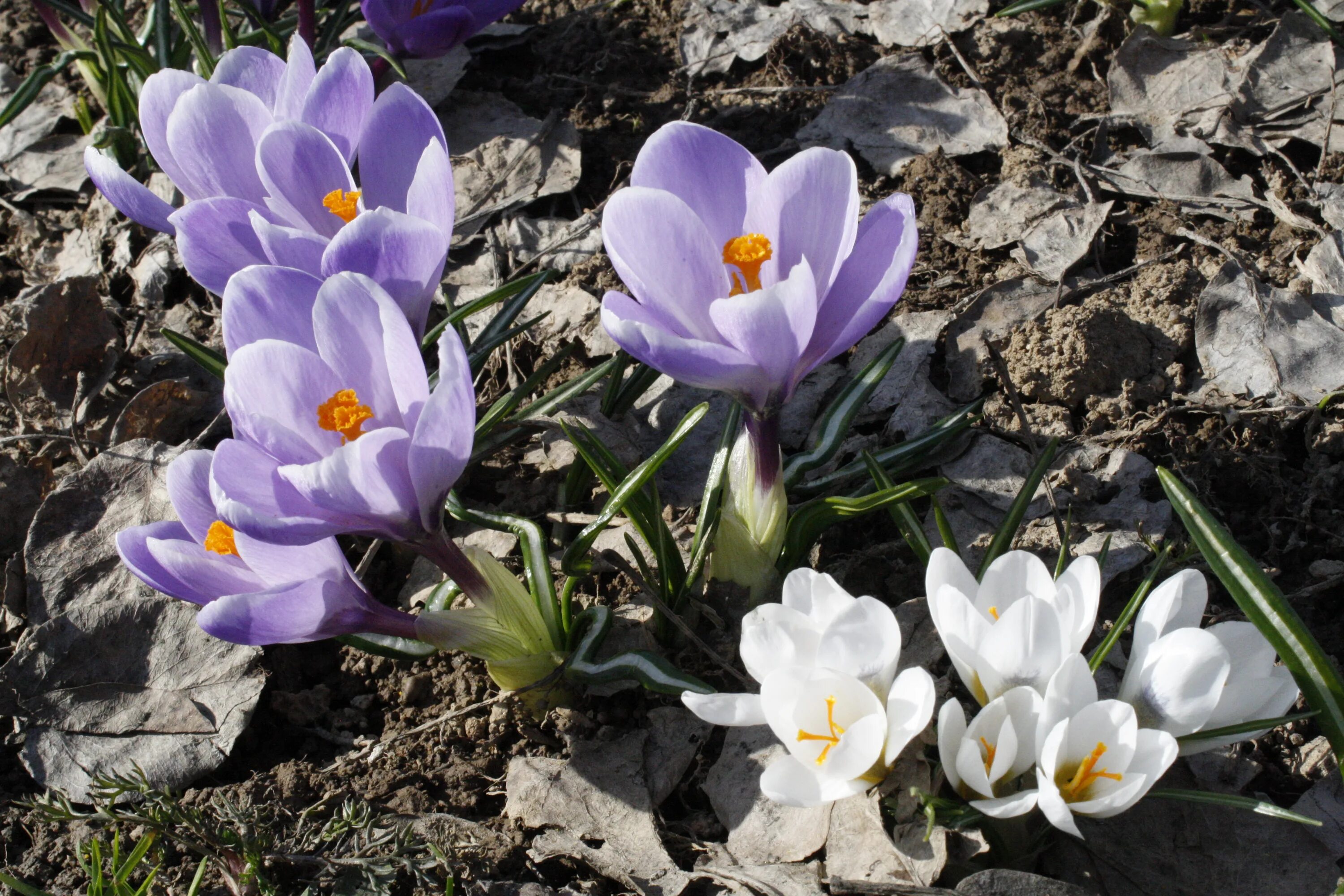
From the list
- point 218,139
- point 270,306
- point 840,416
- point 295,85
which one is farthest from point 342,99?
point 840,416

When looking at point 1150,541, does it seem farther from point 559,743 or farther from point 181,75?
point 181,75

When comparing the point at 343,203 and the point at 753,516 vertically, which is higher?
the point at 343,203

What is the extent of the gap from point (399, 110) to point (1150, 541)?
151 centimetres

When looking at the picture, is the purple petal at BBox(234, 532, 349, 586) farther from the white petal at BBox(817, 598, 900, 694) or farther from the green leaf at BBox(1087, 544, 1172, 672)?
the green leaf at BBox(1087, 544, 1172, 672)

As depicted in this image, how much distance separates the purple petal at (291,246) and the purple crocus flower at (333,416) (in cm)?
19

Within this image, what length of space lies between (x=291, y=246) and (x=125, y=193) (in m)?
0.44

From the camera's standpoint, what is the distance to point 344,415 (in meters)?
1.40

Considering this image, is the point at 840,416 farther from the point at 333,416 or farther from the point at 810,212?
the point at 333,416

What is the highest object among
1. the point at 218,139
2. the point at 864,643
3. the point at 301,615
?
the point at 218,139

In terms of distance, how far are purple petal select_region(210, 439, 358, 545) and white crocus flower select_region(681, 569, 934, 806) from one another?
52 centimetres

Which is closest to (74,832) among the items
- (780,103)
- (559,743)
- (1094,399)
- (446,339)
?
(559,743)

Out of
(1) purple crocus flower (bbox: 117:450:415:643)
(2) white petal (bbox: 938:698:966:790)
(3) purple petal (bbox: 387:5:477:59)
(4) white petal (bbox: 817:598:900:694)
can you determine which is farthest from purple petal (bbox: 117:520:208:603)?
(3) purple petal (bbox: 387:5:477:59)

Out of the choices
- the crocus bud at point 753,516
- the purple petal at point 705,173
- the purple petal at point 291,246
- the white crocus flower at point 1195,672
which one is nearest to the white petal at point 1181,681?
the white crocus flower at point 1195,672

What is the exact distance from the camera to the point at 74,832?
1.81m
